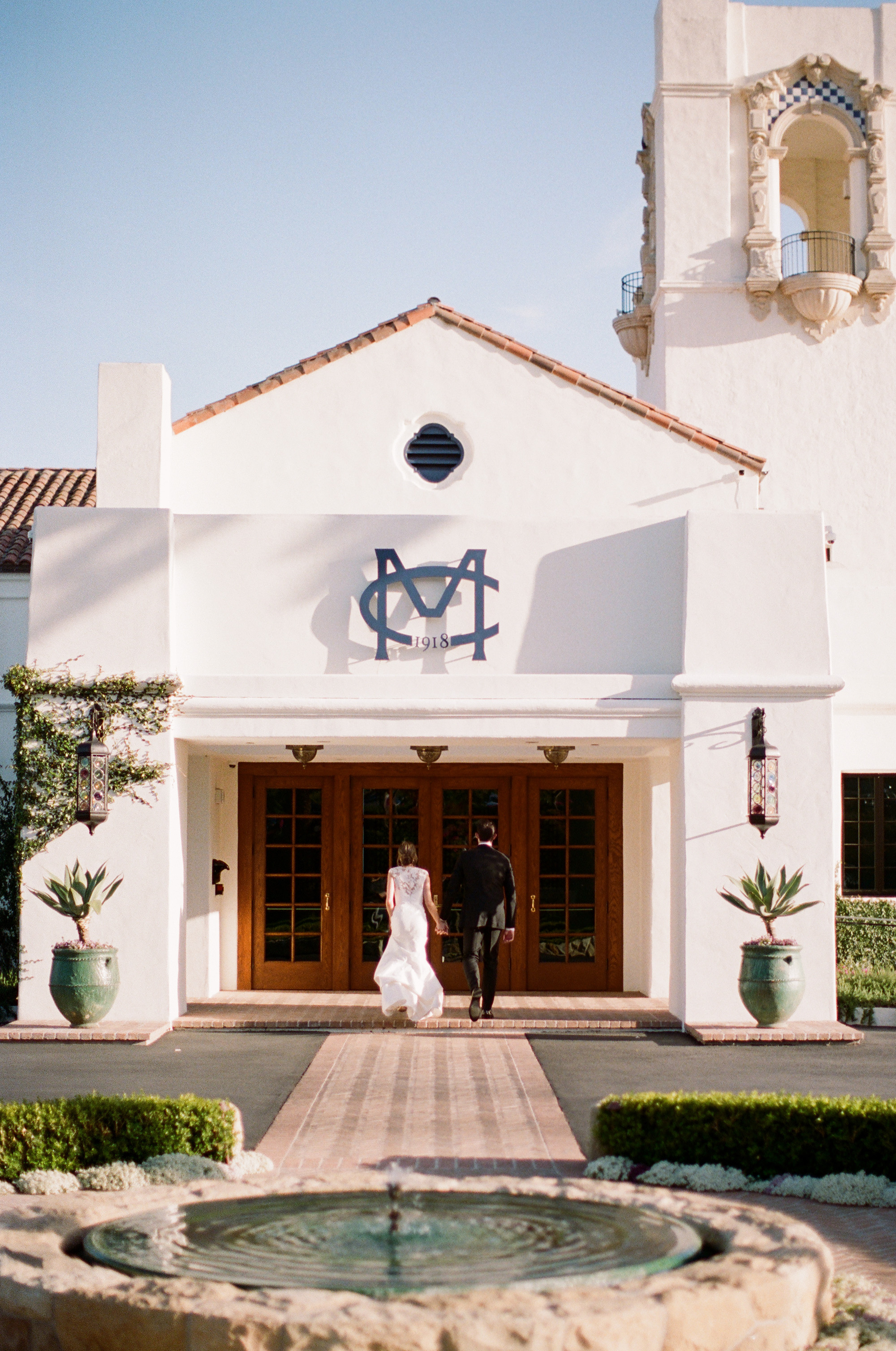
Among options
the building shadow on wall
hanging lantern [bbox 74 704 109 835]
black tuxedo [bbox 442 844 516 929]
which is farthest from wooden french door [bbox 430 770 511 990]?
hanging lantern [bbox 74 704 109 835]

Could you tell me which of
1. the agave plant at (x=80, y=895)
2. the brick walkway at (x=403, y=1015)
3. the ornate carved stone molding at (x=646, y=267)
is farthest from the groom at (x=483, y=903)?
the ornate carved stone molding at (x=646, y=267)

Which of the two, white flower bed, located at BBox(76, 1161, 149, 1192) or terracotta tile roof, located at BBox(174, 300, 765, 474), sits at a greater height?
terracotta tile roof, located at BBox(174, 300, 765, 474)

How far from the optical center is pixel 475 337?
56.0 feet

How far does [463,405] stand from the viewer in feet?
55.7

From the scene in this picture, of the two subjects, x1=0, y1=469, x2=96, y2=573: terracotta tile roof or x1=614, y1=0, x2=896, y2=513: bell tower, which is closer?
x1=0, y1=469, x2=96, y2=573: terracotta tile roof

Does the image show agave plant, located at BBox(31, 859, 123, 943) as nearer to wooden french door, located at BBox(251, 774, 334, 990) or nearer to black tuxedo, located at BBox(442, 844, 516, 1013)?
wooden french door, located at BBox(251, 774, 334, 990)

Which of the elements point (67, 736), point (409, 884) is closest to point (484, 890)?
point (409, 884)

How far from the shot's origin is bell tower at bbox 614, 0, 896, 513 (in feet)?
76.2

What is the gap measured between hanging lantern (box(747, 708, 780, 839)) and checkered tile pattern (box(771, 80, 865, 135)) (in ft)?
45.5

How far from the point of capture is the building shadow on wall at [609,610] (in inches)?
578

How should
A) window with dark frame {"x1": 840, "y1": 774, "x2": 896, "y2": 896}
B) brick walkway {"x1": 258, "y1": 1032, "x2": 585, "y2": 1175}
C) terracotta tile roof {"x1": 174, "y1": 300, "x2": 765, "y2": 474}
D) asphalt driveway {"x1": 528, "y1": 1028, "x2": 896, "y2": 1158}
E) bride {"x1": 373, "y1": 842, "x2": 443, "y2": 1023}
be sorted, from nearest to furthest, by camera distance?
brick walkway {"x1": 258, "y1": 1032, "x2": 585, "y2": 1175}
asphalt driveway {"x1": 528, "y1": 1028, "x2": 896, "y2": 1158}
bride {"x1": 373, "y1": 842, "x2": 443, "y2": 1023}
terracotta tile roof {"x1": 174, "y1": 300, "x2": 765, "y2": 474}
window with dark frame {"x1": 840, "y1": 774, "x2": 896, "y2": 896}

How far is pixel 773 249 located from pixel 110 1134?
62.0ft

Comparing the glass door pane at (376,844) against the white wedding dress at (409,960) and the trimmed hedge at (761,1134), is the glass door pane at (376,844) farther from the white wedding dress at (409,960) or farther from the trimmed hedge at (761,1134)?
the trimmed hedge at (761,1134)

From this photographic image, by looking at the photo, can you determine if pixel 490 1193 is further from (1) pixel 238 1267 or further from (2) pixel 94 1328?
(2) pixel 94 1328
